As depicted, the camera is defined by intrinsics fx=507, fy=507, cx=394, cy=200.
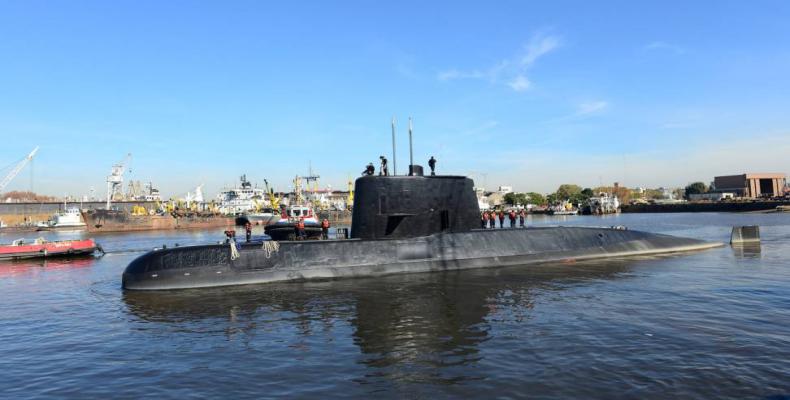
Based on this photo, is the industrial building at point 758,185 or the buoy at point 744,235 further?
the industrial building at point 758,185

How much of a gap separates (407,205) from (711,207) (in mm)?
94654

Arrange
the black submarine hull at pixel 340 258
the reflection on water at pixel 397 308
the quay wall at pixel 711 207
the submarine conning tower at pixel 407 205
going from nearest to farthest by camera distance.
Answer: the reflection on water at pixel 397 308 < the black submarine hull at pixel 340 258 < the submarine conning tower at pixel 407 205 < the quay wall at pixel 711 207

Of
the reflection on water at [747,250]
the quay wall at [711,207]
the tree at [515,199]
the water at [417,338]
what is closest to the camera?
the water at [417,338]

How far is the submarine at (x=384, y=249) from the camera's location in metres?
16.8

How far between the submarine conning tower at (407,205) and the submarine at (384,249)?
0.12 ft

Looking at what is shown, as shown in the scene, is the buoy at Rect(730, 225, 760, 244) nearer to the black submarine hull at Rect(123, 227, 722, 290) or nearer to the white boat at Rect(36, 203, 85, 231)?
the black submarine hull at Rect(123, 227, 722, 290)

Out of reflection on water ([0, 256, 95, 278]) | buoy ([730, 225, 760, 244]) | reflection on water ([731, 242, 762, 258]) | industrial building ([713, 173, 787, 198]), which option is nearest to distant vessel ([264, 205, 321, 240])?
reflection on water ([0, 256, 95, 278])

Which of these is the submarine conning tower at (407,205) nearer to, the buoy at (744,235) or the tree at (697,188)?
the buoy at (744,235)

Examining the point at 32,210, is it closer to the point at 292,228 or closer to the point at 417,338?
the point at 292,228

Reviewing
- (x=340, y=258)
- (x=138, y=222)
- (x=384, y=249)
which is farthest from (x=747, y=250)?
(x=138, y=222)

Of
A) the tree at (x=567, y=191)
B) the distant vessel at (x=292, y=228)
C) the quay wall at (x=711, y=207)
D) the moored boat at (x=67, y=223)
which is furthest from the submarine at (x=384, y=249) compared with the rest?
the tree at (x=567, y=191)

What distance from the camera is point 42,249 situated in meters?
28.8

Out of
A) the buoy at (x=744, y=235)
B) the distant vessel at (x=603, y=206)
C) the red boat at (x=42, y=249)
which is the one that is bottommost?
the buoy at (x=744, y=235)

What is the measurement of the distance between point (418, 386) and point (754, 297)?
10649mm
